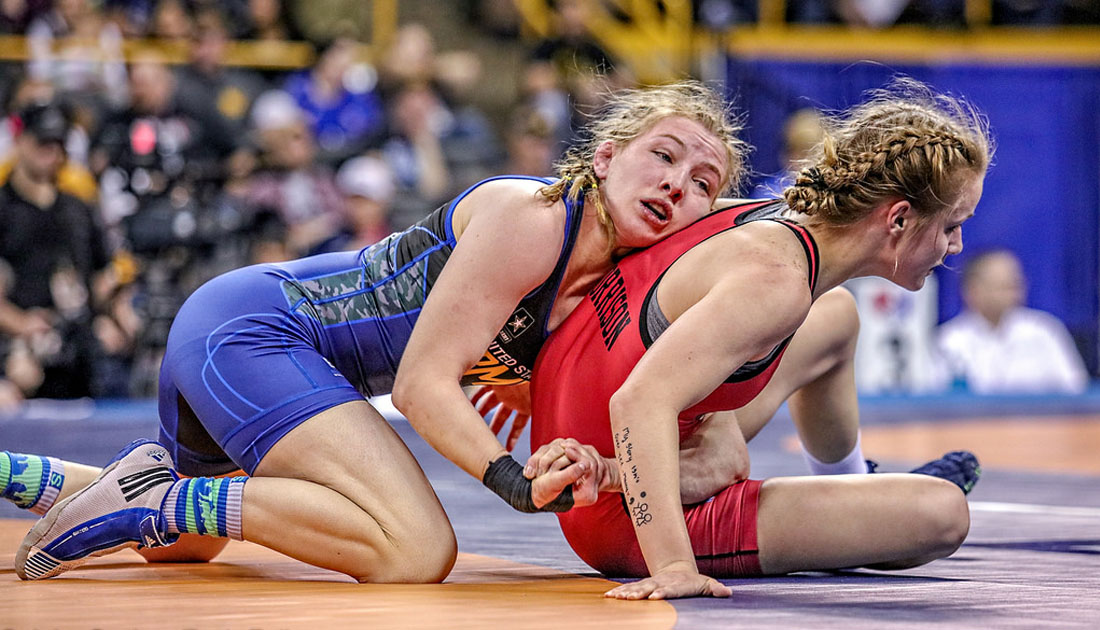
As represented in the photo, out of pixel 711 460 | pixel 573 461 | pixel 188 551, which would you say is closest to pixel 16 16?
pixel 188 551

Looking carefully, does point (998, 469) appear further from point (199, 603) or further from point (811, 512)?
point (199, 603)

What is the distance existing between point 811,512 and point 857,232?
0.53 meters

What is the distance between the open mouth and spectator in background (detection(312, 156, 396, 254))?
5.04 metres

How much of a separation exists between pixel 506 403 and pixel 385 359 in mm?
451

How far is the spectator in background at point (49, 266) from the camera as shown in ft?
23.1

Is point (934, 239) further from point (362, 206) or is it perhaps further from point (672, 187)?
point (362, 206)

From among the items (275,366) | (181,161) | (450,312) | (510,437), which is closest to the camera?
(450,312)

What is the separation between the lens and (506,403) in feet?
10.4

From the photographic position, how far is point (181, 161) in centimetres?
767

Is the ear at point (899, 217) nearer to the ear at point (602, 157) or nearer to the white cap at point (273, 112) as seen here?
the ear at point (602, 157)

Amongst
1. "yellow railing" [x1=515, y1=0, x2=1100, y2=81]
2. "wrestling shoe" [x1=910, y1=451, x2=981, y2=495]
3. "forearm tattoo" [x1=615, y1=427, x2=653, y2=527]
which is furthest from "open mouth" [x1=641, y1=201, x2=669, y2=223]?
"yellow railing" [x1=515, y1=0, x2=1100, y2=81]

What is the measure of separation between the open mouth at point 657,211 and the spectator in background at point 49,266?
16.7 ft

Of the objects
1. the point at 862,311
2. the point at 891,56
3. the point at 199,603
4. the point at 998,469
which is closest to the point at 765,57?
the point at 891,56

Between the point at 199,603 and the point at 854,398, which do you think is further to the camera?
the point at 854,398
